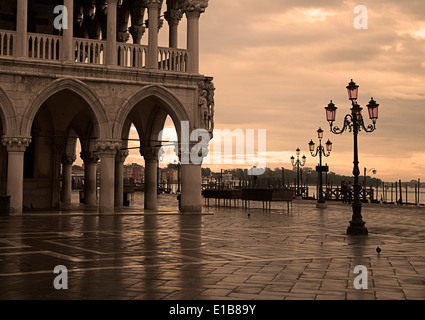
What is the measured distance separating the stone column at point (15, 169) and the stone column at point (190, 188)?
5985mm

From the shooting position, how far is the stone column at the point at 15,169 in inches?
793

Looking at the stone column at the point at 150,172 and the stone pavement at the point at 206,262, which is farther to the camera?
the stone column at the point at 150,172

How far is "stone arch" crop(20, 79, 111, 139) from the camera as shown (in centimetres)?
2034

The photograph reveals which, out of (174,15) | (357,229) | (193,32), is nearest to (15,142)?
(193,32)

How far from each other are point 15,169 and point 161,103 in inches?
234

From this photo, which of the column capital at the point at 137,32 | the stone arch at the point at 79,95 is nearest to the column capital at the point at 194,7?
the column capital at the point at 137,32

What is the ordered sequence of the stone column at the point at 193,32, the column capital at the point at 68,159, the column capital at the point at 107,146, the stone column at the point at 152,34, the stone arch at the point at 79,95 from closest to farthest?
the stone arch at the point at 79,95
the column capital at the point at 107,146
the stone column at the point at 152,34
the stone column at the point at 193,32
the column capital at the point at 68,159

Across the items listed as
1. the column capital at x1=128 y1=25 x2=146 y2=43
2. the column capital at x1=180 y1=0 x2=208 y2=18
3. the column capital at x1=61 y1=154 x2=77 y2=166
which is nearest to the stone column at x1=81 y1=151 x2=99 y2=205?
the column capital at x1=61 y1=154 x2=77 y2=166

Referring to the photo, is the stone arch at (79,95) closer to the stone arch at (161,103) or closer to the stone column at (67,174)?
the stone arch at (161,103)

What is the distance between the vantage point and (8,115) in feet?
66.0

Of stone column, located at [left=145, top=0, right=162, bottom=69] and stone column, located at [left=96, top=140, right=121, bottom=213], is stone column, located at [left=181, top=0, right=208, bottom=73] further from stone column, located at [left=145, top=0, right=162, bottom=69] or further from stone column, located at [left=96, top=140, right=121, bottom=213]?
stone column, located at [left=96, top=140, right=121, bottom=213]

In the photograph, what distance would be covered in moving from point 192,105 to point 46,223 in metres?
7.94
